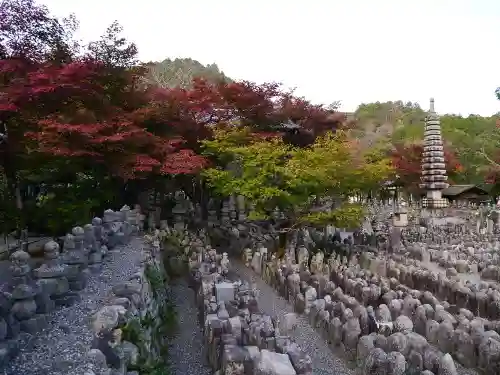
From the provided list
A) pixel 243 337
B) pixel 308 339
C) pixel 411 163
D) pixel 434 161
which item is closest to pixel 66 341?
pixel 243 337

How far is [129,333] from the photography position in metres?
5.14

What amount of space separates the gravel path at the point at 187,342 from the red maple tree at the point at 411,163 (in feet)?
68.6

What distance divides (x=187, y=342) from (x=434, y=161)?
20494mm

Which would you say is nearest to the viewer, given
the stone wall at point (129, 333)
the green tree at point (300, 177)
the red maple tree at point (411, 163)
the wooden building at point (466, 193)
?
the stone wall at point (129, 333)

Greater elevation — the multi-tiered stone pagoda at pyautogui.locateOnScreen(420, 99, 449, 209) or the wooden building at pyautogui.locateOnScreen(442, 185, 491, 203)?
the multi-tiered stone pagoda at pyautogui.locateOnScreen(420, 99, 449, 209)

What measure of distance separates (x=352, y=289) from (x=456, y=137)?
3115cm

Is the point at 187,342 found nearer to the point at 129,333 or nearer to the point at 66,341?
the point at 129,333

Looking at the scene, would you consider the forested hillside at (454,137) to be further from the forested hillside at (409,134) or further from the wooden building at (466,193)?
the wooden building at (466,193)

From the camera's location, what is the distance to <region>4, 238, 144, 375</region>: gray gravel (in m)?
4.33

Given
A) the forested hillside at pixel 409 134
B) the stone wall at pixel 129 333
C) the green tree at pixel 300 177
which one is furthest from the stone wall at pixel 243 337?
the forested hillside at pixel 409 134

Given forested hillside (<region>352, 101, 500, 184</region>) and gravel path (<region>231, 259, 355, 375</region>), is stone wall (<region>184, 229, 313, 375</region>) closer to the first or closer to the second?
gravel path (<region>231, 259, 355, 375</region>)

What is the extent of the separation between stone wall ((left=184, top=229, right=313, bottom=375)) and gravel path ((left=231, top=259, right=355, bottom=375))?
13.6 inches

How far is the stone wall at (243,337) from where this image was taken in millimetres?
5137

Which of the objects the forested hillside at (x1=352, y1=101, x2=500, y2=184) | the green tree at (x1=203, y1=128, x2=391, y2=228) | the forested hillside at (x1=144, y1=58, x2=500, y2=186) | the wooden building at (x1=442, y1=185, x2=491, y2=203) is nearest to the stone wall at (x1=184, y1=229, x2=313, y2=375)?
the green tree at (x1=203, y1=128, x2=391, y2=228)
